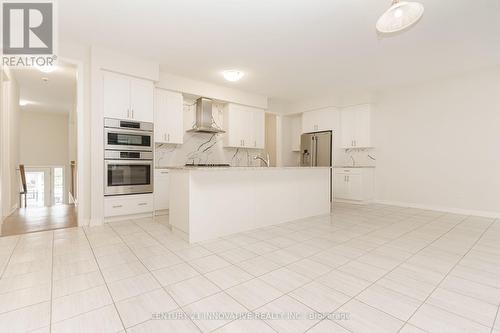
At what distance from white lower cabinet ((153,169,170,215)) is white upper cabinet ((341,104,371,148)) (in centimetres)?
447

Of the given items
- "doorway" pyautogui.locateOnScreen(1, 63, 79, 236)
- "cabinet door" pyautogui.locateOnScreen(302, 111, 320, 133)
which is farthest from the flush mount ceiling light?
"doorway" pyautogui.locateOnScreen(1, 63, 79, 236)

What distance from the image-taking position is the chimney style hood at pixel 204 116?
5.01 m

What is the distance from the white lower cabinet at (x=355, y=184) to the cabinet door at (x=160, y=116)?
425 cm

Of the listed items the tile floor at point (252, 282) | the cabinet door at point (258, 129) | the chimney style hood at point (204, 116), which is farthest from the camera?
the cabinet door at point (258, 129)

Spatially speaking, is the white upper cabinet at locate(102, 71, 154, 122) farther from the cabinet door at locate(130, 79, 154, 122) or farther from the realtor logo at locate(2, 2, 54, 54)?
the realtor logo at locate(2, 2, 54, 54)

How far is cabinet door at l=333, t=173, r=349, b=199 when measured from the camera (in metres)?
5.84

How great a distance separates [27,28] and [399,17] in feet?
13.8

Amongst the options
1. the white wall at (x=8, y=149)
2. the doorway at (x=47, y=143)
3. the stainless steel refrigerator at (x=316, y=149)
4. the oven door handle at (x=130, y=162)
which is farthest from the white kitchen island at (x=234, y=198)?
the doorway at (x=47, y=143)

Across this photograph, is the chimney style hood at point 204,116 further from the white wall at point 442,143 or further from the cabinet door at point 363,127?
the white wall at point 442,143

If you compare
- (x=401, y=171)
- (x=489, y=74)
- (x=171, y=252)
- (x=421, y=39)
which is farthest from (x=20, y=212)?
(x=489, y=74)

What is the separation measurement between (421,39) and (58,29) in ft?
15.8

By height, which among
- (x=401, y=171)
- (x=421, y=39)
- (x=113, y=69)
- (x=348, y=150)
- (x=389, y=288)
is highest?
(x=421, y=39)

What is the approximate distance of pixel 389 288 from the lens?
5.76ft

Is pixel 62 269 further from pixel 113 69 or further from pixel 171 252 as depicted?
pixel 113 69
